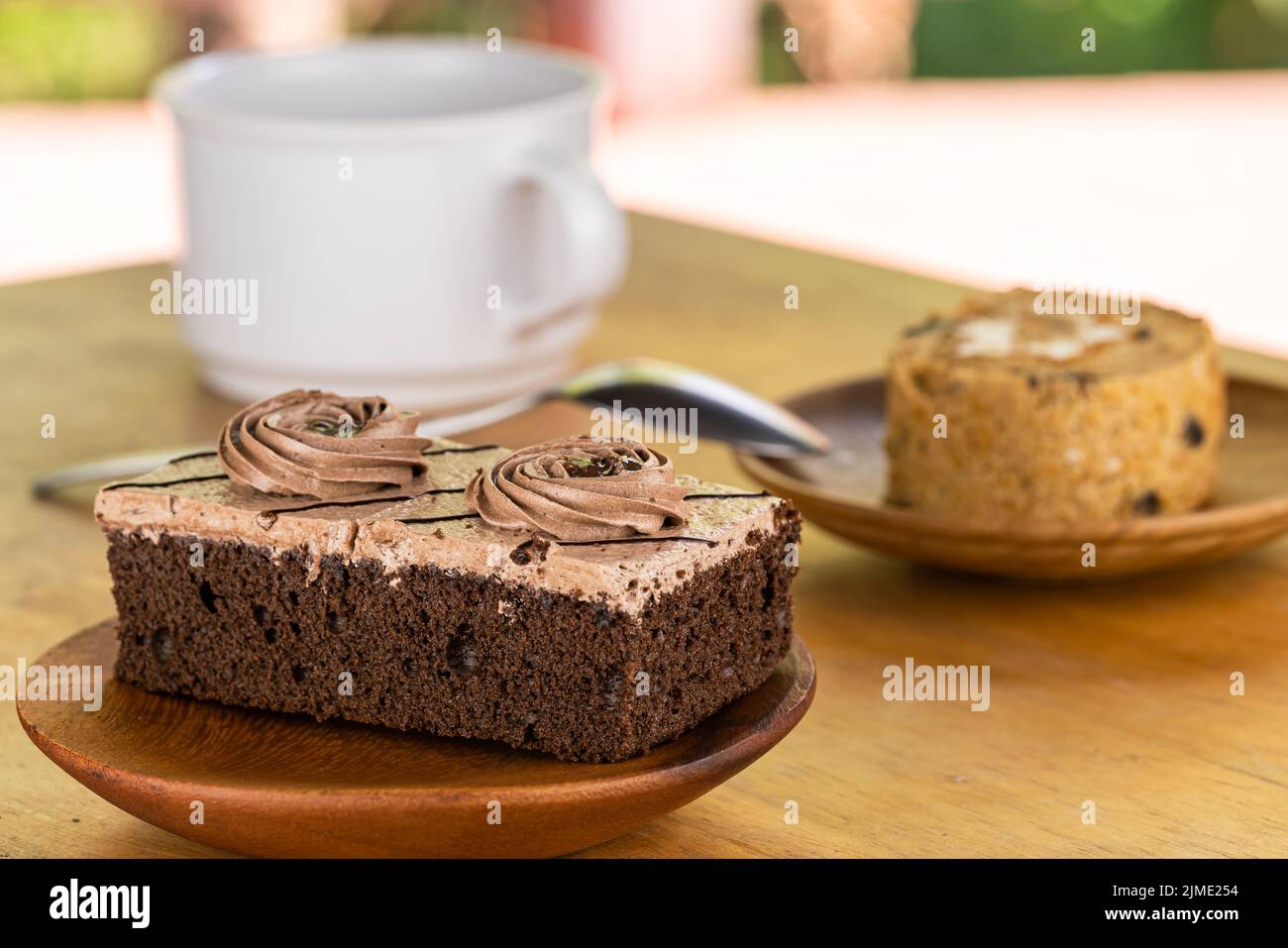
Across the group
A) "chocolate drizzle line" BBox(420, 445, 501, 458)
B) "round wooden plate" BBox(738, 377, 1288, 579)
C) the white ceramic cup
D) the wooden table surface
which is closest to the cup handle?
the white ceramic cup

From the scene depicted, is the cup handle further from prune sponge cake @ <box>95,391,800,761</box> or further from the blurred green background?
the blurred green background

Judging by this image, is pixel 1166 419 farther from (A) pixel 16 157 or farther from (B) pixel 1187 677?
(A) pixel 16 157

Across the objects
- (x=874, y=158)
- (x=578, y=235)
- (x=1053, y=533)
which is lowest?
(x=874, y=158)

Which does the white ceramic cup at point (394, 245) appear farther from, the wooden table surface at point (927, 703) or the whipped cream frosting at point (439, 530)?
the whipped cream frosting at point (439, 530)

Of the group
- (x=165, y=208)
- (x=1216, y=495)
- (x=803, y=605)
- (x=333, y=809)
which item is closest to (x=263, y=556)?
(x=333, y=809)

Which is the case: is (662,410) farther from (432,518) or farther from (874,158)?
(874,158)

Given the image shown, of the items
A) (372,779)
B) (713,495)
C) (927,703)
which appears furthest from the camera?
(927,703)

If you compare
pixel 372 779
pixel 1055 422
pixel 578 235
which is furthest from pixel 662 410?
pixel 372 779
